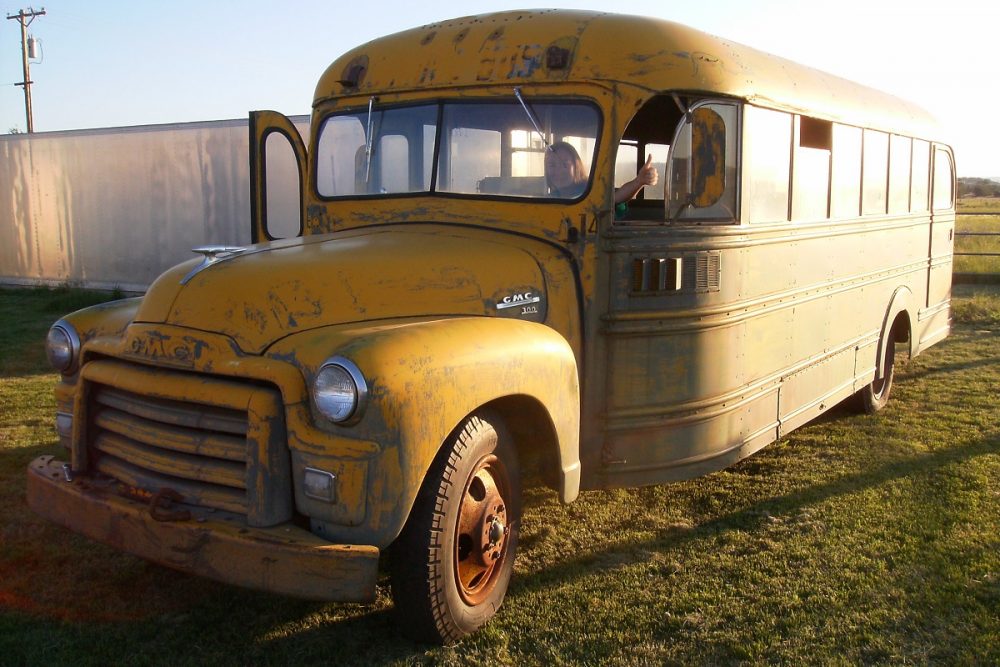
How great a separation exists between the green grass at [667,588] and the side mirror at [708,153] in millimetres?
1717

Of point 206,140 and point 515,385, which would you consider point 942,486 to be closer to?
point 515,385

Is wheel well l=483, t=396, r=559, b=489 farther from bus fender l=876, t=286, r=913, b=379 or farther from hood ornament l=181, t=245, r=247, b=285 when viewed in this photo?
bus fender l=876, t=286, r=913, b=379

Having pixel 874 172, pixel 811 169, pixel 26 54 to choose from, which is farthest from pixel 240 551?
pixel 26 54

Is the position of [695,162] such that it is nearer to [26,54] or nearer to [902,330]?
[902,330]

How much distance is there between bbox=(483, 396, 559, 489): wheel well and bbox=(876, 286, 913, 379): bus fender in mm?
4066

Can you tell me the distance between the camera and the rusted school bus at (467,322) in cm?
296

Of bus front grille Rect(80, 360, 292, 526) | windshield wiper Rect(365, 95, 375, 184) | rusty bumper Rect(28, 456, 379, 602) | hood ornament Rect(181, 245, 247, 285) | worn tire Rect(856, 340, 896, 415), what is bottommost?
worn tire Rect(856, 340, 896, 415)

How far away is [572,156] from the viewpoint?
407 centimetres

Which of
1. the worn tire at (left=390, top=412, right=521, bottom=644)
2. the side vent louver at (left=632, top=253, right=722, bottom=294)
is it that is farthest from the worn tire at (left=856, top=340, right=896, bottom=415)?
the worn tire at (left=390, top=412, right=521, bottom=644)

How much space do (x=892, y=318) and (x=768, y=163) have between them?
9.56 feet

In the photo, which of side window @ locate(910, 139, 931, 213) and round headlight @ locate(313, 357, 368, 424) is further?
side window @ locate(910, 139, 931, 213)

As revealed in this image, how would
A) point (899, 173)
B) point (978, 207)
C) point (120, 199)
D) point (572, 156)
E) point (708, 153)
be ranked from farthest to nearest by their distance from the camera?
point (978, 207) < point (120, 199) < point (899, 173) < point (572, 156) < point (708, 153)

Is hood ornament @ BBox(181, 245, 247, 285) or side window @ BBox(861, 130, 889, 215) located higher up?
side window @ BBox(861, 130, 889, 215)

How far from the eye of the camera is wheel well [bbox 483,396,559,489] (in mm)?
3590
